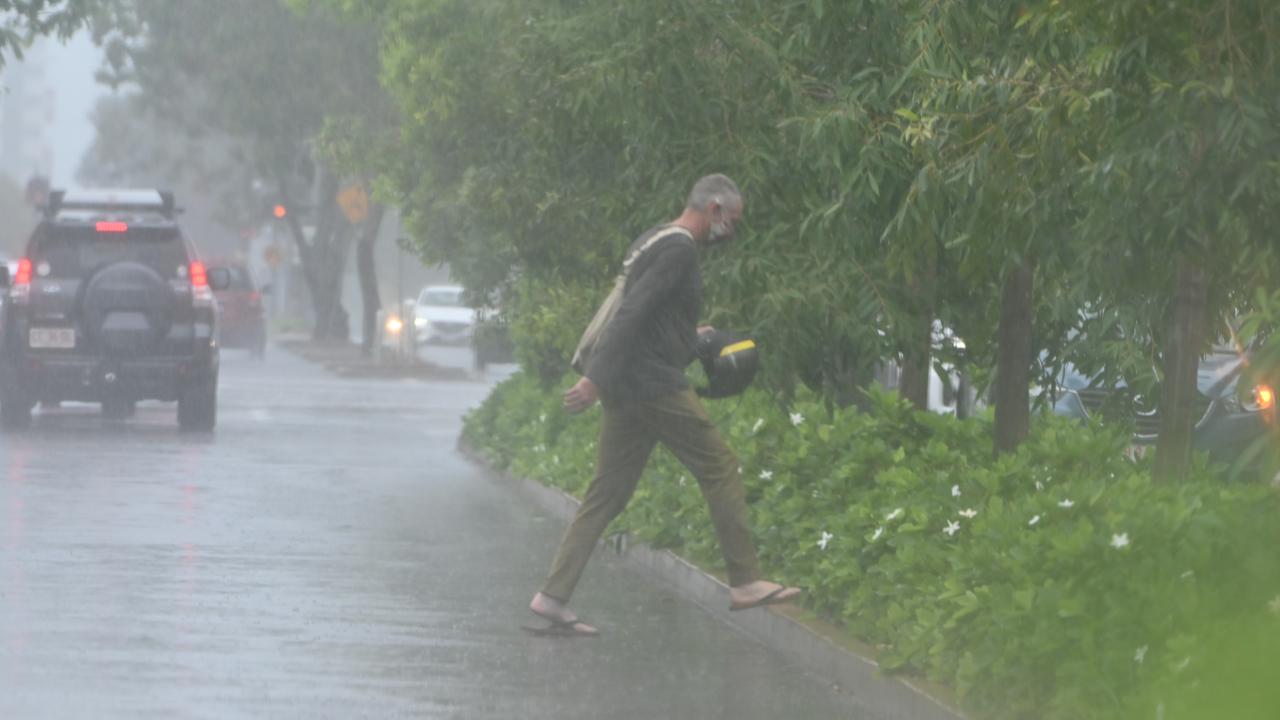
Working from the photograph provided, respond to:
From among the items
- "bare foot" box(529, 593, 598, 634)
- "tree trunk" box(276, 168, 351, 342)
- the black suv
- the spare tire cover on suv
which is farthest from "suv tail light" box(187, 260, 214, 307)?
"tree trunk" box(276, 168, 351, 342)

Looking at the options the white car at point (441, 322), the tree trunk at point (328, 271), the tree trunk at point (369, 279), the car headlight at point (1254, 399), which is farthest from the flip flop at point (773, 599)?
the tree trunk at point (328, 271)

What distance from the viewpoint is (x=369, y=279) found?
4962 cm

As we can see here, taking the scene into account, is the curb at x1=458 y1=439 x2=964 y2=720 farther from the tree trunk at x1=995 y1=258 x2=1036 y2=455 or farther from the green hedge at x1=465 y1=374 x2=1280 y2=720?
the tree trunk at x1=995 y1=258 x2=1036 y2=455

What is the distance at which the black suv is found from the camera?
2272cm

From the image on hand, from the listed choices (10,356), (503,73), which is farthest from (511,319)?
(503,73)

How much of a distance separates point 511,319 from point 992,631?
13.6 metres

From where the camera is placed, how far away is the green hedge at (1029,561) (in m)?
6.99

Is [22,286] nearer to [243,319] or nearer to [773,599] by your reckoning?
[773,599]

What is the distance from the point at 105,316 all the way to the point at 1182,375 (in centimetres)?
1564

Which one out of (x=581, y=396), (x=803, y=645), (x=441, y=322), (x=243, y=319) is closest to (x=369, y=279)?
(x=243, y=319)

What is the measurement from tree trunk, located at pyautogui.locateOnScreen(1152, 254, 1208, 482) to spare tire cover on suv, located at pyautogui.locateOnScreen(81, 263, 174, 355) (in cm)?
1526

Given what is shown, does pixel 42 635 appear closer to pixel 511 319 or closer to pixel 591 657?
pixel 591 657

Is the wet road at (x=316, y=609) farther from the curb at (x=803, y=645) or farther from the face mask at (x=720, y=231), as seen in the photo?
the face mask at (x=720, y=231)

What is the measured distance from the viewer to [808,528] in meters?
10.7
